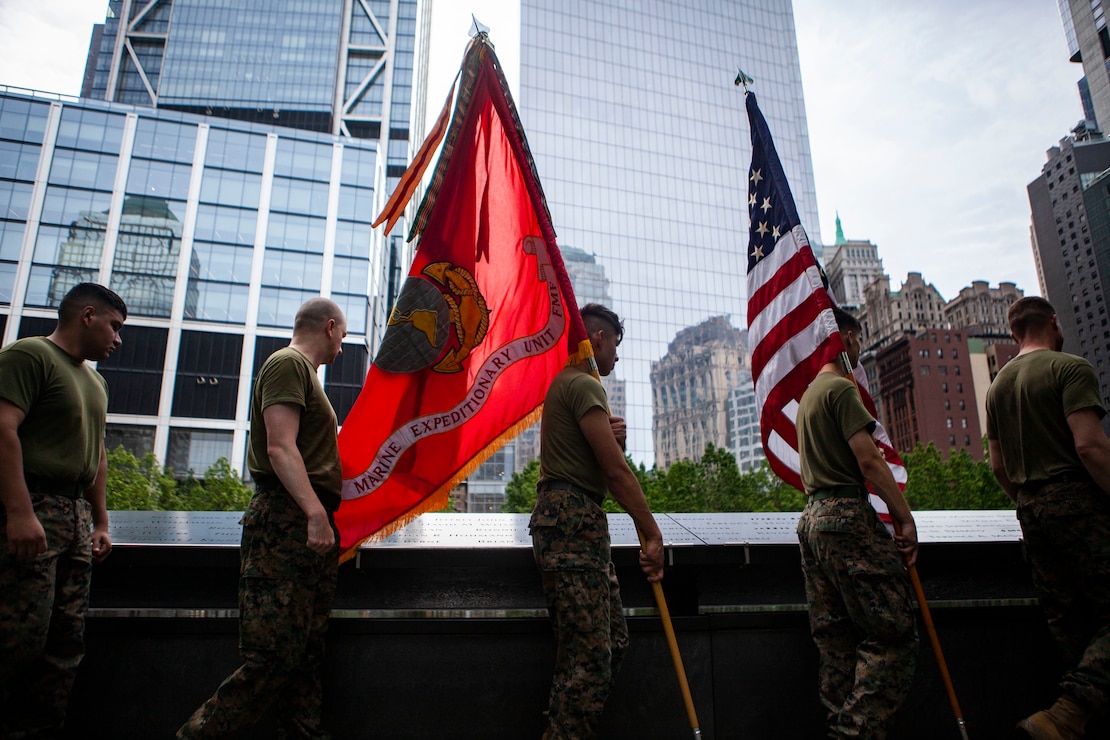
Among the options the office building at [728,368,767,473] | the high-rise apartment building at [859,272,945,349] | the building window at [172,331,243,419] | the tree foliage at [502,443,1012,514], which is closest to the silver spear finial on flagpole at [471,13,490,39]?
the tree foliage at [502,443,1012,514]

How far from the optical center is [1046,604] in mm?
3561

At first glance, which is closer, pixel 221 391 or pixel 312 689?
pixel 312 689

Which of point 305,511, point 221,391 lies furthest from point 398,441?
point 221,391

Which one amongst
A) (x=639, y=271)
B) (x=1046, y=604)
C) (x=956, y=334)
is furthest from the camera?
(x=956, y=334)

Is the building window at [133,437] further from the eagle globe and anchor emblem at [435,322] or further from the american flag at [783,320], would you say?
the american flag at [783,320]

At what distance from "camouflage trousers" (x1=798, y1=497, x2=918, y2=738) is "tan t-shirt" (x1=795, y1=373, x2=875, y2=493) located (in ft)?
0.43

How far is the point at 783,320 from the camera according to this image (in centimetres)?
477

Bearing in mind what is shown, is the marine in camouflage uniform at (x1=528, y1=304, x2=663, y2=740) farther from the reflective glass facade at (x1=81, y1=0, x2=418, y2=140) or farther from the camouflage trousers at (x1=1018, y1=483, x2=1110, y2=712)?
the reflective glass facade at (x1=81, y1=0, x2=418, y2=140)

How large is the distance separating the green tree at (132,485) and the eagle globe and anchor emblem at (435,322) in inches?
1144

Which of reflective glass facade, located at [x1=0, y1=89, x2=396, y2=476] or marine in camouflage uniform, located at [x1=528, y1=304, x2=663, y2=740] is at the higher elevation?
reflective glass facade, located at [x1=0, y1=89, x2=396, y2=476]

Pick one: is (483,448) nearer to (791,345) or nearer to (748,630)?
(748,630)

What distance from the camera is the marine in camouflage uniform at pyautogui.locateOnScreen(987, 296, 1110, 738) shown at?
3.20 metres

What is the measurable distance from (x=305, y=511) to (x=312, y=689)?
103cm

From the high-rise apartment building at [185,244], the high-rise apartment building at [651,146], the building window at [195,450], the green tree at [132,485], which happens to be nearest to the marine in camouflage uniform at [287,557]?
the green tree at [132,485]
